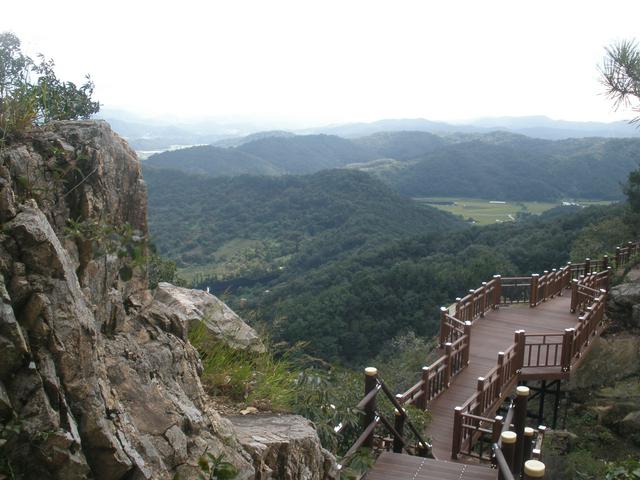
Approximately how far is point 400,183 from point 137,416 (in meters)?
100.0

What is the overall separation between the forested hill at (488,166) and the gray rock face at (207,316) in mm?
80687

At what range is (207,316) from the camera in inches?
182

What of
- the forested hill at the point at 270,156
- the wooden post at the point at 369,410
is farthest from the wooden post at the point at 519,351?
the forested hill at the point at 270,156

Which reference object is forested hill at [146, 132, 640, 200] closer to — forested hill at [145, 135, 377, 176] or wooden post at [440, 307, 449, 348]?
forested hill at [145, 135, 377, 176]

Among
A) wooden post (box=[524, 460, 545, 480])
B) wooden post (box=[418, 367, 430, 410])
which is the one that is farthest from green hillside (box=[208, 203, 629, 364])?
wooden post (box=[524, 460, 545, 480])

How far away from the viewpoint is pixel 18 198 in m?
2.45

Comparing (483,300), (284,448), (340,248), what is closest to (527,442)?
(284,448)

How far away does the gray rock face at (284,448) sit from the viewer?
124 inches

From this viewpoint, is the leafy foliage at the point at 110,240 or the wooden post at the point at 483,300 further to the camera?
the wooden post at the point at 483,300

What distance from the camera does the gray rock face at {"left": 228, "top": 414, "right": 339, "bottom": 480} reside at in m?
3.15

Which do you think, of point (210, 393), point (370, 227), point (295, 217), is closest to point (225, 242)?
point (295, 217)

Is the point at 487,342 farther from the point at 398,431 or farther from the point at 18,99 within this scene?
the point at 18,99

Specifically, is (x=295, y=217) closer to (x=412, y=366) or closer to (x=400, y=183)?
(x=400, y=183)

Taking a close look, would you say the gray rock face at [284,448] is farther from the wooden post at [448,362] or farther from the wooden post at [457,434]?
the wooden post at [448,362]
